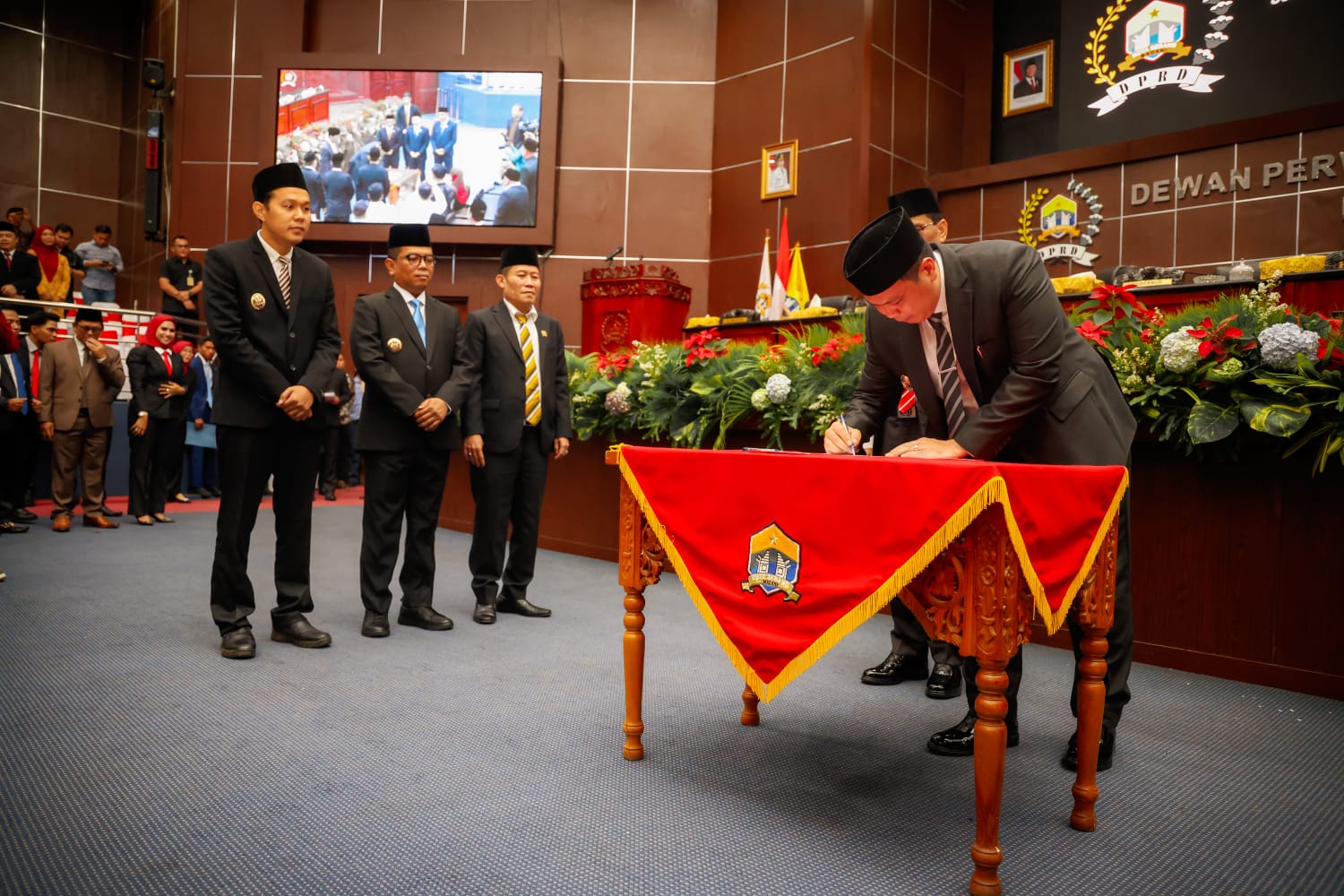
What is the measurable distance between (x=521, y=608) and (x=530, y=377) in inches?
42.3

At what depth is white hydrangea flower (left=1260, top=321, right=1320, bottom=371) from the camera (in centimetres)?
283

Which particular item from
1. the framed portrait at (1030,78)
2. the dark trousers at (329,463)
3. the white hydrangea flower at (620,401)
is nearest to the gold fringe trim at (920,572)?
the white hydrangea flower at (620,401)

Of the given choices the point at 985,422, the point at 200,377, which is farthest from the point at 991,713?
the point at 200,377

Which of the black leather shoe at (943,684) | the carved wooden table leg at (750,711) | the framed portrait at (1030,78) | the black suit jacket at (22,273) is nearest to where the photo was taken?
the carved wooden table leg at (750,711)

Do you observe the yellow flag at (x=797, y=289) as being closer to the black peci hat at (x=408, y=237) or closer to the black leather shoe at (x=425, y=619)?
the black peci hat at (x=408, y=237)

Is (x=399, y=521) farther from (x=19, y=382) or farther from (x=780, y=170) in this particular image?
(x=780, y=170)

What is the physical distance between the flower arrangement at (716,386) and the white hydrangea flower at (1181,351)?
128 centimetres

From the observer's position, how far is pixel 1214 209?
7148 millimetres

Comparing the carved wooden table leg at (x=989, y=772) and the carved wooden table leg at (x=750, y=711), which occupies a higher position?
the carved wooden table leg at (x=989, y=772)

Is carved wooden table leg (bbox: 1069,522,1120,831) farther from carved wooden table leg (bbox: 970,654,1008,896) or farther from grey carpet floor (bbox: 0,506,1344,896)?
carved wooden table leg (bbox: 970,654,1008,896)

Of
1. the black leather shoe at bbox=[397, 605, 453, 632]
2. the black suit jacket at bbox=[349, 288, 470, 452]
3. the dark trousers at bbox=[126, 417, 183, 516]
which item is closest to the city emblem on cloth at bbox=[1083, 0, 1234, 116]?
the black suit jacket at bbox=[349, 288, 470, 452]

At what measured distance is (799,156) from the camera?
8.71 metres

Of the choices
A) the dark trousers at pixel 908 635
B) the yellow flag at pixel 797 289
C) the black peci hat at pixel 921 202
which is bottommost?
the dark trousers at pixel 908 635

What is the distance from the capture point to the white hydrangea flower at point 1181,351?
303 centimetres
